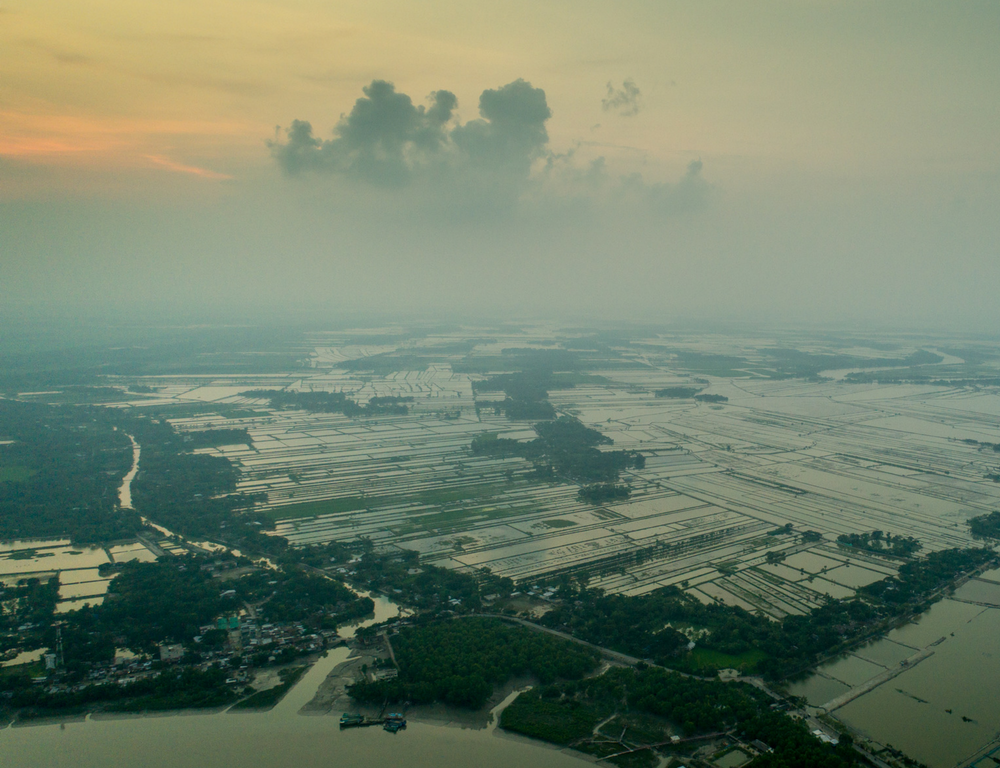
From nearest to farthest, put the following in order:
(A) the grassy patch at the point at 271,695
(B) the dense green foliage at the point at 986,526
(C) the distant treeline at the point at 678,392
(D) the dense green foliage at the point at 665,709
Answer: (D) the dense green foliage at the point at 665,709
(A) the grassy patch at the point at 271,695
(B) the dense green foliage at the point at 986,526
(C) the distant treeline at the point at 678,392

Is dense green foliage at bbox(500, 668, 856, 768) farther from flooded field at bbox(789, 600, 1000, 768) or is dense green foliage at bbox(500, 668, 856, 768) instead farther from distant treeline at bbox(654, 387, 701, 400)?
distant treeline at bbox(654, 387, 701, 400)

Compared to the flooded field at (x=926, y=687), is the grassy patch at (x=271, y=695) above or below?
below

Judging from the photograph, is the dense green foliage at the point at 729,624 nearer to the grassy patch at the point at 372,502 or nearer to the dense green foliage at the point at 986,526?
the dense green foliage at the point at 986,526

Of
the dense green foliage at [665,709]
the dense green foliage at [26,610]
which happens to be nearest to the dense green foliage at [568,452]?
the dense green foliage at [665,709]

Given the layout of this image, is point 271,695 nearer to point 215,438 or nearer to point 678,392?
point 215,438

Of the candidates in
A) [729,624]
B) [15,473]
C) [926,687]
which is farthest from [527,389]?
[926,687]

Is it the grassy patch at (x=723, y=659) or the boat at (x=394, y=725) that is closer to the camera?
the boat at (x=394, y=725)

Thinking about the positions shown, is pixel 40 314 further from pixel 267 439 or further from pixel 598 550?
pixel 598 550
